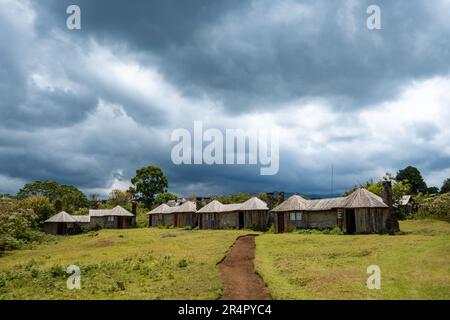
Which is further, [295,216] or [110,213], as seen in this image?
A: [110,213]

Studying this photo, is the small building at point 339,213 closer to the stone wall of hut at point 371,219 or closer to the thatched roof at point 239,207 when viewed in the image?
the stone wall of hut at point 371,219

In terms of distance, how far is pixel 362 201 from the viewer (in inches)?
1548

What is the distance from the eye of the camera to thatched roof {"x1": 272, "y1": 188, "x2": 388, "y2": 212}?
38875 mm

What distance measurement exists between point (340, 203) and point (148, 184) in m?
74.9

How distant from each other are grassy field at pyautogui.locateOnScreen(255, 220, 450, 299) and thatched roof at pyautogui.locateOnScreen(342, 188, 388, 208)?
649 centimetres

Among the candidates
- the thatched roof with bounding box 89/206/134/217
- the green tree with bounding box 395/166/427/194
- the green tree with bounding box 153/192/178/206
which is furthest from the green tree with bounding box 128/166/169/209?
the green tree with bounding box 395/166/427/194

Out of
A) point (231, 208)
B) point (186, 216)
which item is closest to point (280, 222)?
point (231, 208)

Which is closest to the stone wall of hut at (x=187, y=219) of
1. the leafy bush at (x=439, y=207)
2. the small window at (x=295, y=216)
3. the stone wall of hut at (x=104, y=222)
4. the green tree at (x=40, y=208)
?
the stone wall of hut at (x=104, y=222)

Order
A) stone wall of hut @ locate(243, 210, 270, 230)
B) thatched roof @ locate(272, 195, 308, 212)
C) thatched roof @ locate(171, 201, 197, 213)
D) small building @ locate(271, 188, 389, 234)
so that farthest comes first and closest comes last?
thatched roof @ locate(171, 201, 197, 213), stone wall of hut @ locate(243, 210, 270, 230), thatched roof @ locate(272, 195, 308, 212), small building @ locate(271, 188, 389, 234)

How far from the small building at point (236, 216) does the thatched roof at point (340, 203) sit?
220 inches

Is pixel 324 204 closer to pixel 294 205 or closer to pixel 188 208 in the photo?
pixel 294 205

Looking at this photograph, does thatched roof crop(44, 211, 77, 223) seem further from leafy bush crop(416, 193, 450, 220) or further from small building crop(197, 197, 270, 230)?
leafy bush crop(416, 193, 450, 220)
